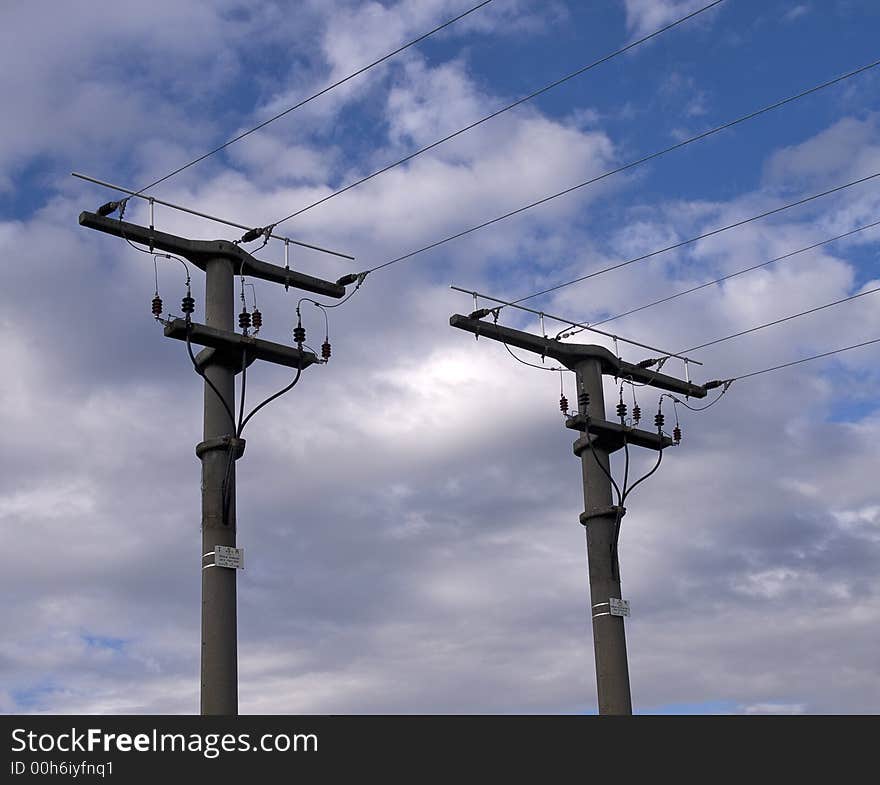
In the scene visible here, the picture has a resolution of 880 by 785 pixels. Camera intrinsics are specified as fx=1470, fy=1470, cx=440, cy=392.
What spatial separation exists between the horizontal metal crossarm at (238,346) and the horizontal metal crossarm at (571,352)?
486 centimetres

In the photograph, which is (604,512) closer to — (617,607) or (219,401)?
(617,607)

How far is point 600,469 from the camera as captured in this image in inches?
984

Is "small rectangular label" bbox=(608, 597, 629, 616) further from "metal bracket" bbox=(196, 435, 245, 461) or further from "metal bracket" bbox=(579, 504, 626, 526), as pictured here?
"metal bracket" bbox=(196, 435, 245, 461)

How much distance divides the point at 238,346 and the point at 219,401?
0.78 metres

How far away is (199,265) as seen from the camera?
2062 cm

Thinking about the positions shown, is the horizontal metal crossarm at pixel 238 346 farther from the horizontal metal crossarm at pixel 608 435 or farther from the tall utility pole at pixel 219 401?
the horizontal metal crossarm at pixel 608 435

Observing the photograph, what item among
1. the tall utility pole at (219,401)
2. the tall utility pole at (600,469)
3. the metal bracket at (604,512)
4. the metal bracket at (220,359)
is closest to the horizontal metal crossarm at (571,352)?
the tall utility pole at (600,469)

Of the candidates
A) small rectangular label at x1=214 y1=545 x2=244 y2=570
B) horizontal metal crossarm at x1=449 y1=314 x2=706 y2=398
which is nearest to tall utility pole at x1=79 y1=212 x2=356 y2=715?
small rectangular label at x1=214 y1=545 x2=244 y2=570

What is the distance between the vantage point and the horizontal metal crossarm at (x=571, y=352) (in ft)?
81.6

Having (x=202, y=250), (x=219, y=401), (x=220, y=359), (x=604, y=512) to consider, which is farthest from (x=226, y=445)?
(x=604, y=512)

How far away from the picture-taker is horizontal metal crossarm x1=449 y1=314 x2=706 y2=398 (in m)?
24.9
